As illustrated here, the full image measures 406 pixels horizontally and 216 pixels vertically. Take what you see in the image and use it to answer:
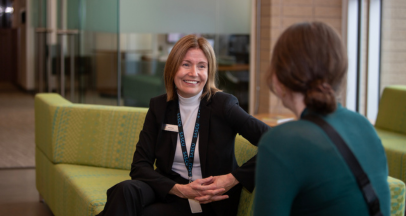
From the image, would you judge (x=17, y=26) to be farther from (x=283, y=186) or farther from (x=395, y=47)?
(x=283, y=186)

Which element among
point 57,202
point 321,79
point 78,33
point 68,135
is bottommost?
point 57,202

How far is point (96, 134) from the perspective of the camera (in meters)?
3.27

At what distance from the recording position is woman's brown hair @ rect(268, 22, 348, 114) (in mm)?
1157

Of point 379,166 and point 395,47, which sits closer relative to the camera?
point 379,166

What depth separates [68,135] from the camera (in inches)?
Answer: 131

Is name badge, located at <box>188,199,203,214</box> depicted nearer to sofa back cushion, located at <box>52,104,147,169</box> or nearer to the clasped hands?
the clasped hands

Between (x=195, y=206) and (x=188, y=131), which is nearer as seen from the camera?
(x=195, y=206)

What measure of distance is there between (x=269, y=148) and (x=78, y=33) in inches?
171

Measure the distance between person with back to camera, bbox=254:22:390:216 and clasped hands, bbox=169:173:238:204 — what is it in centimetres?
89

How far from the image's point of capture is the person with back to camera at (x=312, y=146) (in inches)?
44.3

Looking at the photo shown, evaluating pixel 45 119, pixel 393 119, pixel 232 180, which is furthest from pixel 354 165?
pixel 393 119

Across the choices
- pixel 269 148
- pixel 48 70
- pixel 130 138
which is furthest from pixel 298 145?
pixel 48 70

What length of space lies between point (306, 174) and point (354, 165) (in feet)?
0.38

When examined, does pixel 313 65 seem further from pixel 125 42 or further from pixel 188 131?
pixel 125 42
